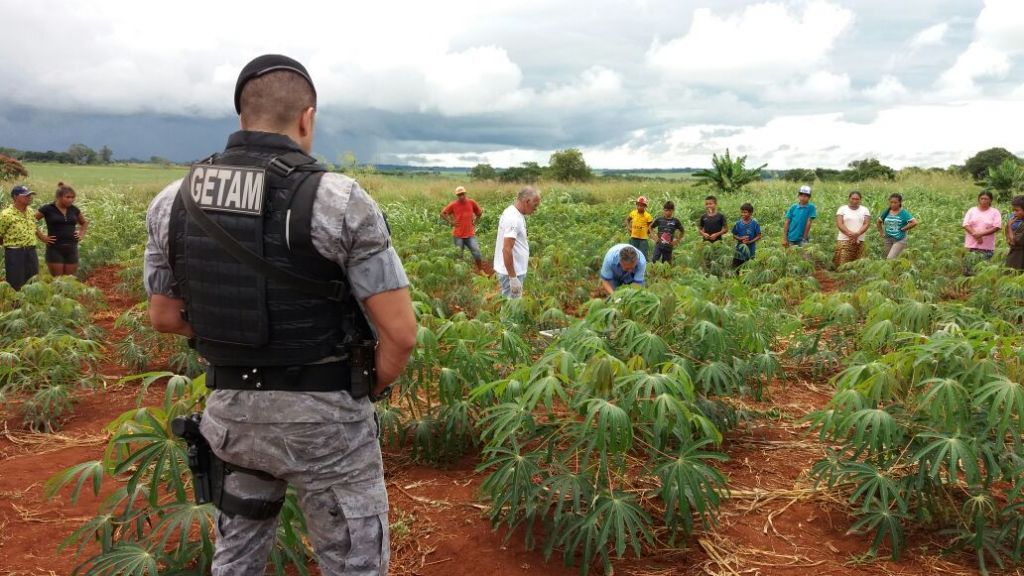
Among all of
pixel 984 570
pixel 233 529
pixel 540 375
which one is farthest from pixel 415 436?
pixel 984 570

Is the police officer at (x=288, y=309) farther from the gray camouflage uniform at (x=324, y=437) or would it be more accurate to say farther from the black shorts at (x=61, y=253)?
the black shorts at (x=61, y=253)

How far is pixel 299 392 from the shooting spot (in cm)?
147

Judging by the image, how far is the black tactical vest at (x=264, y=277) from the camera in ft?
4.58

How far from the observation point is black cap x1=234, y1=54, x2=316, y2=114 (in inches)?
56.1

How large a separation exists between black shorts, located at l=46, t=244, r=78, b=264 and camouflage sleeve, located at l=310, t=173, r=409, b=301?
23.6 feet

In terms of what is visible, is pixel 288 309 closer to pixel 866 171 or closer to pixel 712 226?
pixel 712 226

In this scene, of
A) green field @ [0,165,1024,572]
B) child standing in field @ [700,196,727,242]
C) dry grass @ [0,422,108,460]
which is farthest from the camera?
child standing in field @ [700,196,727,242]

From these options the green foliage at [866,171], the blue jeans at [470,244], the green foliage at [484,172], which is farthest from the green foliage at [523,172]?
the blue jeans at [470,244]

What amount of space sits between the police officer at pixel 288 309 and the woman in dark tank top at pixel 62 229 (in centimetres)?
657

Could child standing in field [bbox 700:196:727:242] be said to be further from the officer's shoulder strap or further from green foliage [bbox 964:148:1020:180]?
green foliage [bbox 964:148:1020:180]

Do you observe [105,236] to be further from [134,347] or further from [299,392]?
[299,392]

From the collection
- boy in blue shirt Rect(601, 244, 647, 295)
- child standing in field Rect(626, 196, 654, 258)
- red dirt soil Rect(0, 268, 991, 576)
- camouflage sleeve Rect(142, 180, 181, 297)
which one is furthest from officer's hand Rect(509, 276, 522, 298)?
camouflage sleeve Rect(142, 180, 181, 297)

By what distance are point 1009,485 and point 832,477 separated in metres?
1.04

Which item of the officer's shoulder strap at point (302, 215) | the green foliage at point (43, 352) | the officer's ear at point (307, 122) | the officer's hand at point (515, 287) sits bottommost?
the green foliage at point (43, 352)
